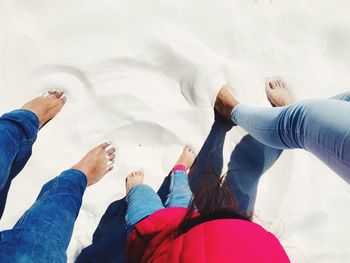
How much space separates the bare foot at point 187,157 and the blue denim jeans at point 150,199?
83 mm

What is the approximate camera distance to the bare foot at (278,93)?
2049 mm

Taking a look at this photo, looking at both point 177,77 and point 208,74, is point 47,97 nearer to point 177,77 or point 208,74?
point 177,77

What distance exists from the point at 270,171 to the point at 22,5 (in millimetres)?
1639

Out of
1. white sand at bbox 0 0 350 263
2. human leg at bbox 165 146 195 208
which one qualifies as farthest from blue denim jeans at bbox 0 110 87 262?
human leg at bbox 165 146 195 208

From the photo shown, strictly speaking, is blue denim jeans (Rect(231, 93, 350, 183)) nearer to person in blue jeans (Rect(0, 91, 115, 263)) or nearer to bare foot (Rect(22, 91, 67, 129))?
person in blue jeans (Rect(0, 91, 115, 263))

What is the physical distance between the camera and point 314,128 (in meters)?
1.24

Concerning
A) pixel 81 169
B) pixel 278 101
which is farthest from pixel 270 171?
pixel 81 169

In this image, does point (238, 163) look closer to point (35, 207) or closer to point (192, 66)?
point (192, 66)

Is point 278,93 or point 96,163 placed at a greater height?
point 278,93

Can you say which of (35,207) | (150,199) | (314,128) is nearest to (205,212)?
(314,128)

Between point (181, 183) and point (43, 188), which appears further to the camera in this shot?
point (181, 183)

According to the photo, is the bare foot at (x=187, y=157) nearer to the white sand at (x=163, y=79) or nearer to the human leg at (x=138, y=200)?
the white sand at (x=163, y=79)

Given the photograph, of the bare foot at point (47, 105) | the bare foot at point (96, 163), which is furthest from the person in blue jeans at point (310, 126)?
the bare foot at point (47, 105)

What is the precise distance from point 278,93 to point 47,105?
126 centimetres
